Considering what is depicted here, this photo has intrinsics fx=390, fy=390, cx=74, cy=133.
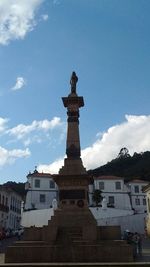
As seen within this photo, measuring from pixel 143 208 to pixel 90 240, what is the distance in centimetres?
4770

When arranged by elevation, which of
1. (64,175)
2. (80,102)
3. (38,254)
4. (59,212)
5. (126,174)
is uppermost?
(126,174)

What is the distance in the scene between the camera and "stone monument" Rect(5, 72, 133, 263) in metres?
15.2

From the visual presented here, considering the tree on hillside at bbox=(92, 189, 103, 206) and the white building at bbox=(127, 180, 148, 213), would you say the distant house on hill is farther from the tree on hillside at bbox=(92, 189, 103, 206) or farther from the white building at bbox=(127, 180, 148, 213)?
the tree on hillside at bbox=(92, 189, 103, 206)

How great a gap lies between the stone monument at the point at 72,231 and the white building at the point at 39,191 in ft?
130

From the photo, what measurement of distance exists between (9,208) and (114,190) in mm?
16412

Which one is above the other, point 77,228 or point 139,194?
point 139,194

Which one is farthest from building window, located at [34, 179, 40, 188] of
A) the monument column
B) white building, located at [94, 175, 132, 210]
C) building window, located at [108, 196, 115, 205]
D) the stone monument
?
the monument column

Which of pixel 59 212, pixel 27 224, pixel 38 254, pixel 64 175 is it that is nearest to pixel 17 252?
pixel 38 254

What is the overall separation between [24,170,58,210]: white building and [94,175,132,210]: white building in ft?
23.6

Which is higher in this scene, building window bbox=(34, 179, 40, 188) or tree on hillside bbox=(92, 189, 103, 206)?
building window bbox=(34, 179, 40, 188)

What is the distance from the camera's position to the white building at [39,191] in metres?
59.0

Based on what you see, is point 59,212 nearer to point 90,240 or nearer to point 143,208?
point 90,240

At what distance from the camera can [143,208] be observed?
205 ft

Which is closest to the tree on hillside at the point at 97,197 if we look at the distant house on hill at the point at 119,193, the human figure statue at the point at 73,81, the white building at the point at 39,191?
the distant house on hill at the point at 119,193
